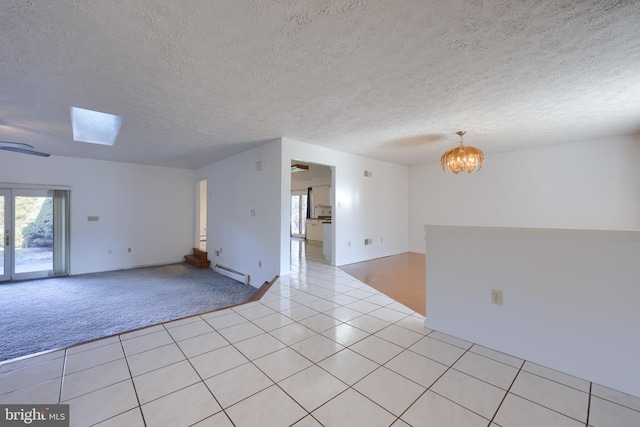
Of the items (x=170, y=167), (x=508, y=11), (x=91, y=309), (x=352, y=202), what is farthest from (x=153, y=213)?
Answer: (x=508, y=11)

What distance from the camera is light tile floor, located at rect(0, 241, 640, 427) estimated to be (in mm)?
1422

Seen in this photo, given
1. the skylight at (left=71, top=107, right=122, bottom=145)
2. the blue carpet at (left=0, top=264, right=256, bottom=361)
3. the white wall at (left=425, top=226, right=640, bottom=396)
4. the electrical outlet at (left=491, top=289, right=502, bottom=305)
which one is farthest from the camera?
the skylight at (left=71, top=107, right=122, bottom=145)

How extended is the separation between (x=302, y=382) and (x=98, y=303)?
4.46 m

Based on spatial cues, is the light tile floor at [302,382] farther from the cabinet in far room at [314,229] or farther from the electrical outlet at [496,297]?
the cabinet in far room at [314,229]

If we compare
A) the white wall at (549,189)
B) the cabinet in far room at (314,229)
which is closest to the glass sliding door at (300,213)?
the cabinet in far room at (314,229)

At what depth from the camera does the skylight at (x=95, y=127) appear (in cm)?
418

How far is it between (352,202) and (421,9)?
4281 millimetres

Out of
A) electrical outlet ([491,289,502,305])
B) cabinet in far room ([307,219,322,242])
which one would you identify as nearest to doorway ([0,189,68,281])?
cabinet in far room ([307,219,322,242])

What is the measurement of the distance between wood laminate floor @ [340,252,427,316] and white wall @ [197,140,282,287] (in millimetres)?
1652

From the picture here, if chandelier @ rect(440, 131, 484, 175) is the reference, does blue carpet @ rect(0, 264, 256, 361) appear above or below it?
below

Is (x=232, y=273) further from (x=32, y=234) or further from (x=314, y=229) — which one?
(x=314, y=229)

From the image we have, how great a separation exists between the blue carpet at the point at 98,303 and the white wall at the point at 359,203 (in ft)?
5.93

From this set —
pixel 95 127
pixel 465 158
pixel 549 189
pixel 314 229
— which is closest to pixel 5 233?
pixel 95 127

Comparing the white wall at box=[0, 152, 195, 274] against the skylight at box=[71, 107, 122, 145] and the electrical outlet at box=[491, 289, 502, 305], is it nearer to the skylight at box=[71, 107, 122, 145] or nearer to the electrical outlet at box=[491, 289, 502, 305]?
the skylight at box=[71, 107, 122, 145]
